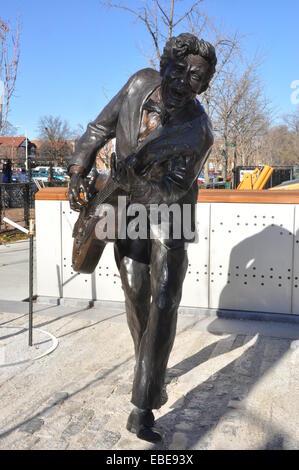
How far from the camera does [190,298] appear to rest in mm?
5477

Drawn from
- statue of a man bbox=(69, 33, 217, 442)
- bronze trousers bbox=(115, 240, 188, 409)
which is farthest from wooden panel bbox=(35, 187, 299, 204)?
bronze trousers bbox=(115, 240, 188, 409)

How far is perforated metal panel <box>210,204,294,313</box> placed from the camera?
5.10 metres

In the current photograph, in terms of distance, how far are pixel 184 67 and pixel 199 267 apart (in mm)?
3231

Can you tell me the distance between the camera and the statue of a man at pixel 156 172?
238cm

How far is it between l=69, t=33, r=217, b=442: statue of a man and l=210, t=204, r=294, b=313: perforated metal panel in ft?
8.15

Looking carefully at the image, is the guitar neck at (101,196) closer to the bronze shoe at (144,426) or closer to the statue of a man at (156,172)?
the statue of a man at (156,172)

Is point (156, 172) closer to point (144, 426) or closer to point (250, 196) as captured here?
point (144, 426)

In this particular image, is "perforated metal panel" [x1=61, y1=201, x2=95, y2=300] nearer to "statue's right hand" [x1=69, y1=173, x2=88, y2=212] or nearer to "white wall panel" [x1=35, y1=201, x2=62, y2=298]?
"white wall panel" [x1=35, y1=201, x2=62, y2=298]

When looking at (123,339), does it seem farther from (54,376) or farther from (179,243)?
(179,243)

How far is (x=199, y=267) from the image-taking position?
541 cm

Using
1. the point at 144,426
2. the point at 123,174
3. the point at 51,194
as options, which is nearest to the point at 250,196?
the point at 51,194

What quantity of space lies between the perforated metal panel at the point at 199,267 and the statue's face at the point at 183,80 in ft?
9.54
